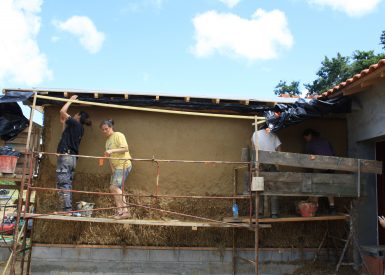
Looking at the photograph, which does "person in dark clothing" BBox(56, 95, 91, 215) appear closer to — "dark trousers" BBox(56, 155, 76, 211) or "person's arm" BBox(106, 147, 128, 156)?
"dark trousers" BBox(56, 155, 76, 211)

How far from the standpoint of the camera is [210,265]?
25.1 feet

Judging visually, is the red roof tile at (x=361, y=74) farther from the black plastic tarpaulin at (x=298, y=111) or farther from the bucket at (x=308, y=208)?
the bucket at (x=308, y=208)

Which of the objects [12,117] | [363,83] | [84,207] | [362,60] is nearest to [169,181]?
[84,207]

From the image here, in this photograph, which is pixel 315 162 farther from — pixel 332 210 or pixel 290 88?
pixel 290 88

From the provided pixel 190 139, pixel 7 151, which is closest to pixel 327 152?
pixel 190 139

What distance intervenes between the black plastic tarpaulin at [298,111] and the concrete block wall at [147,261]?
253 cm

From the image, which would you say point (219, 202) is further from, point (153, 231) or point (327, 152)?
point (327, 152)

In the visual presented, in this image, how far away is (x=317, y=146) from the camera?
7930 mm

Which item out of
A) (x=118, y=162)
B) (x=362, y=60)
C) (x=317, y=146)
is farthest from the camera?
(x=362, y=60)

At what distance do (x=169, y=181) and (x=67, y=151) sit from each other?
2085 millimetres

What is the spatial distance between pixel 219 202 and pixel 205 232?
67 cm

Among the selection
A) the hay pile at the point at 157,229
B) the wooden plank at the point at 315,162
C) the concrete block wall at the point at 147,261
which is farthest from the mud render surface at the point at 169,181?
the wooden plank at the point at 315,162

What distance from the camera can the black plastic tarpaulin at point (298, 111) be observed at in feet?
24.4

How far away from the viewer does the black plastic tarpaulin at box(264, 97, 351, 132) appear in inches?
293
